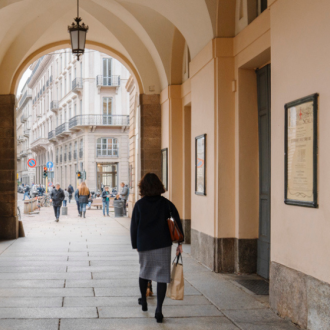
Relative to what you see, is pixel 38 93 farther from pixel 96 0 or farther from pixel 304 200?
pixel 304 200

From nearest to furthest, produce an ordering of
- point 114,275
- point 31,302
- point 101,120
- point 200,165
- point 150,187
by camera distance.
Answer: point 150,187 < point 31,302 < point 114,275 < point 200,165 < point 101,120

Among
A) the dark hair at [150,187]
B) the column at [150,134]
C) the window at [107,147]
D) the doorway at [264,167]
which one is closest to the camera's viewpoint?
the dark hair at [150,187]

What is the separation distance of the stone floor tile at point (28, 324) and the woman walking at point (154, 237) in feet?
3.63

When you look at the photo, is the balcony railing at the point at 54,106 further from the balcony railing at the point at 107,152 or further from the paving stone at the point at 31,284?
the paving stone at the point at 31,284

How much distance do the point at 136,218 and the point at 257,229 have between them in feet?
10.3

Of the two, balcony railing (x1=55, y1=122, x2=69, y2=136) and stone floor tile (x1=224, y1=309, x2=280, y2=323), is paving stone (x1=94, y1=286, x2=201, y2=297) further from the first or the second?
balcony railing (x1=55, y1=122, x2=69, y2=136)

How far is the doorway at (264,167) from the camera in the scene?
295 inches

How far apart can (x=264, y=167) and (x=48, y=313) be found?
4.03 m

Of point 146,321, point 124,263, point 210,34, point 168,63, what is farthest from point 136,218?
point 168,63

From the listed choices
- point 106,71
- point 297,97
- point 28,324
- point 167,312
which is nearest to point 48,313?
point 28,324

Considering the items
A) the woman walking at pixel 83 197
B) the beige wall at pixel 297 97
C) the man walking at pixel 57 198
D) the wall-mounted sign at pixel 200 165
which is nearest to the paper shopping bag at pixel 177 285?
the beige wall at pixel 297 97

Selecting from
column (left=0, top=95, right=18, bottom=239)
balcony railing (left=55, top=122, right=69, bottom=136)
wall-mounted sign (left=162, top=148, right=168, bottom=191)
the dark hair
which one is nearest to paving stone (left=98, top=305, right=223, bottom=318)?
the dark hair

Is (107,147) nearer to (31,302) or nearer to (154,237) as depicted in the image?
(31,302)

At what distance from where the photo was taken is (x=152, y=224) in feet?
17.7
